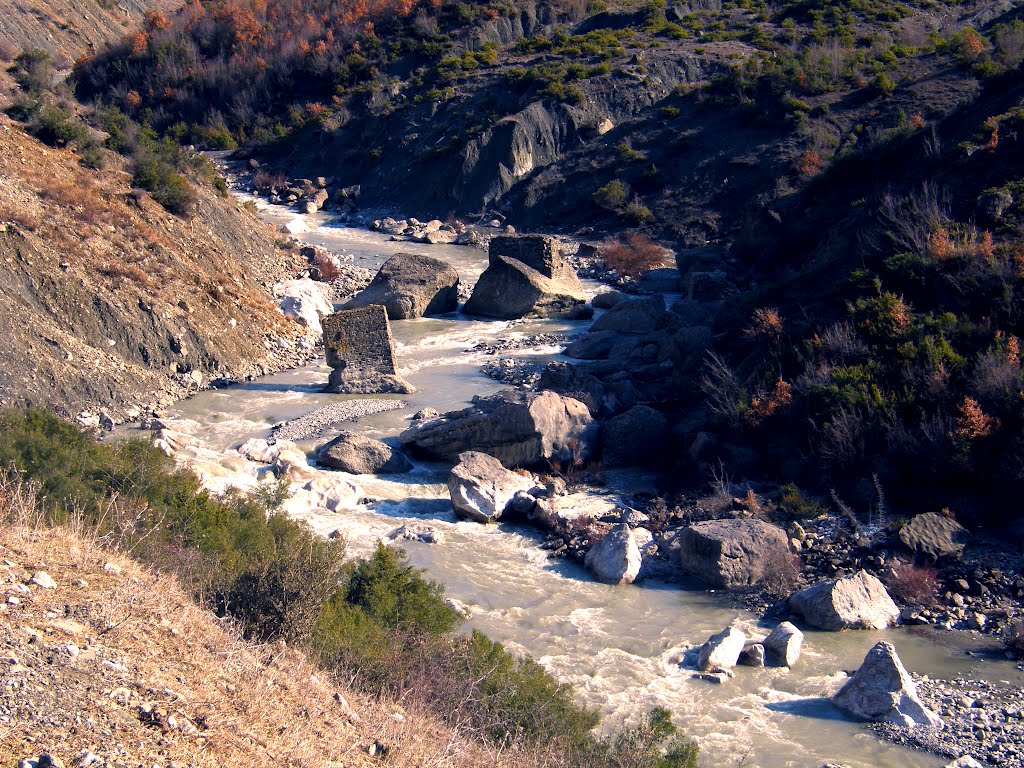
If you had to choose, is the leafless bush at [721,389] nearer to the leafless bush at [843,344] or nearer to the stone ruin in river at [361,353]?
the leafless bush at [843,344]

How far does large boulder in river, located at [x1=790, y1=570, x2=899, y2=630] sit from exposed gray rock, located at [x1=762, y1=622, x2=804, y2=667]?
587 millimetres

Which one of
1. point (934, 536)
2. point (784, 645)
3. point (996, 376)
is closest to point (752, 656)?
point (784, 645)

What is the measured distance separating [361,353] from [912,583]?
11.6 meters

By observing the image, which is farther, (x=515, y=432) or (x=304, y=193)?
(x=304, y=193)

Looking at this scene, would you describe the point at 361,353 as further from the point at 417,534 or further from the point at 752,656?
the point at 752,656

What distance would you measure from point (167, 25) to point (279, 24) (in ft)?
26.1

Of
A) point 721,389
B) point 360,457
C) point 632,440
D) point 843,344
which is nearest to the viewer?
point 360,457

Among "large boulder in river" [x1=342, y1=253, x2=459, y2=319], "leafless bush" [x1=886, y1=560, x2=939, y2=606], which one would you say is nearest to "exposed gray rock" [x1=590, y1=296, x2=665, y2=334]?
"large boulder in river" [x1=342, y1=253, x2=459, y2=319]

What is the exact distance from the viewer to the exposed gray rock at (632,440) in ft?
50.1

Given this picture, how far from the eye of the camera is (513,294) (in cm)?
2569

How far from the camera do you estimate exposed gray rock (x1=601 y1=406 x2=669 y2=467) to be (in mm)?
15258

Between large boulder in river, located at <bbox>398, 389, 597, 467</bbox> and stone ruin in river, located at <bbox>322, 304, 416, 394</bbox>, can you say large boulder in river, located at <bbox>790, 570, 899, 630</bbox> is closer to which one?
large boulder in river, located at <bbox>398, 389, 597, 467</bbox>

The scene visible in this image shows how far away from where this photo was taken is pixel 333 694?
20.1ft

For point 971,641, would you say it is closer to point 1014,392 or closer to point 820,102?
point 1014,392
